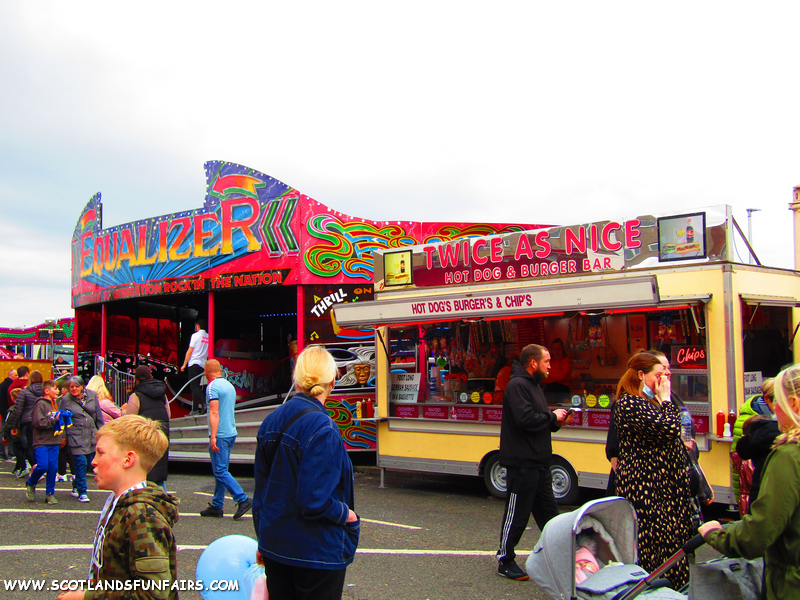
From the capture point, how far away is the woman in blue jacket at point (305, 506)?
2771mm

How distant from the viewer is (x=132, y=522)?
2.41 m

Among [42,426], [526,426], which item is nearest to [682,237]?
[526,426]

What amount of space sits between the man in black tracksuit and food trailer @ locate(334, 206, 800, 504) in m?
2.36

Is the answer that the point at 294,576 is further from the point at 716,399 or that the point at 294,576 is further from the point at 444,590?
the point at 716,399

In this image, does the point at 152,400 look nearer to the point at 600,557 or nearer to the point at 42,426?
the point at 42,426

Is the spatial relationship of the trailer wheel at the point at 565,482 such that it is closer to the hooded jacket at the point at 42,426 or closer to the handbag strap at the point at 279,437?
the handbag strap at the point at 279,437

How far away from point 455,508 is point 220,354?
7.97 m

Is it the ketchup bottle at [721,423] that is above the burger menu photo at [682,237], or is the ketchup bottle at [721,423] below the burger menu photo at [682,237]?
below

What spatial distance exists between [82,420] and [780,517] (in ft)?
27.9

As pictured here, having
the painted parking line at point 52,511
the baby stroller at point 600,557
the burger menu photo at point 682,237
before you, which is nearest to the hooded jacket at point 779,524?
the baby stroller at point 600,557

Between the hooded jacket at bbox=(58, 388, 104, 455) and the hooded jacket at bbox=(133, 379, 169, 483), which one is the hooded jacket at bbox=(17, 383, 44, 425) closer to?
the hooded jacket at bbox=(58, 388, 104, 455)

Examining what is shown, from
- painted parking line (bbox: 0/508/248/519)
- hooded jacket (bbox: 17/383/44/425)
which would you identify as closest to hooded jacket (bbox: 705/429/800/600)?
painted parking line (bbox: 0/508/248/519)

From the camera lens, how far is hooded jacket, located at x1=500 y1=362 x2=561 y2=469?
16.5 ft

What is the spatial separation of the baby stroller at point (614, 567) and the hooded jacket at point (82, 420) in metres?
7.05
